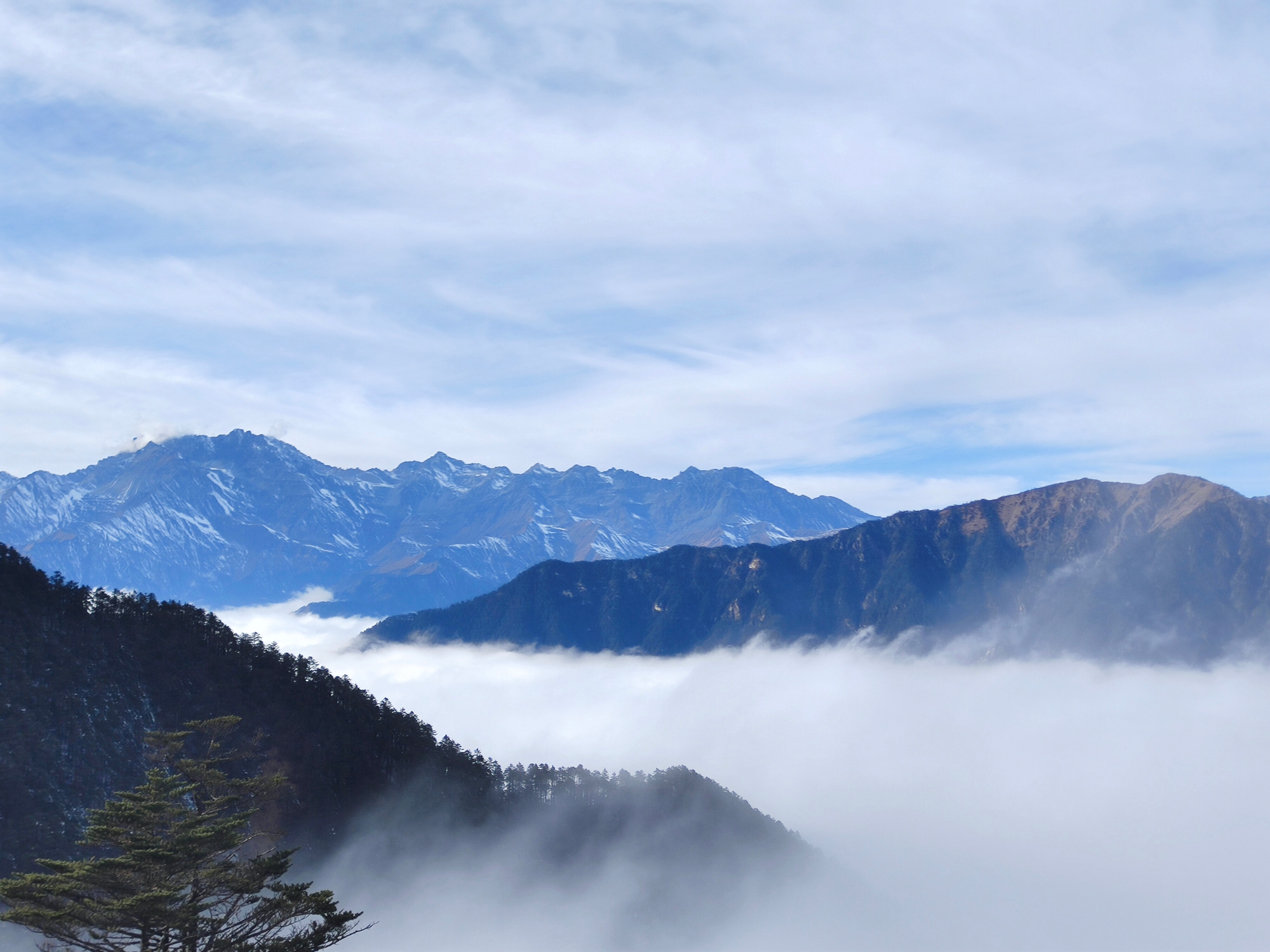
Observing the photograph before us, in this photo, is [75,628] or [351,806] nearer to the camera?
[75,628]

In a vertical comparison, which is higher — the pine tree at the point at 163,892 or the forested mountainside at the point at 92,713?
the pine tree at the point at 163,892

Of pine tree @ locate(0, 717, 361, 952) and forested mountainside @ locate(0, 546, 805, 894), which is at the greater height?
pine tree @ locate(0, 717, 361, 952)

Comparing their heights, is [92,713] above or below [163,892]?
below

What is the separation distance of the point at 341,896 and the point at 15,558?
9651 centimetres

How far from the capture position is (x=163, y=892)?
114ft

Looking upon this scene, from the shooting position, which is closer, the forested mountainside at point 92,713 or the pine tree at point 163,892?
the pine tree at point 163,892

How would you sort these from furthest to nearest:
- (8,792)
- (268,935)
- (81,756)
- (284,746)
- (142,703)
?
(284,746)
(142,703)
(81,756)
(8,792)
(268,935)

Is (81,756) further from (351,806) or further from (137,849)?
(137,849)

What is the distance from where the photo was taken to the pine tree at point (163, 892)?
35438 mm

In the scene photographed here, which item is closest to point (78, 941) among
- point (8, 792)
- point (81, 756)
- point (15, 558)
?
point (8, 792)

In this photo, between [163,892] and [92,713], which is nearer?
[163,892]

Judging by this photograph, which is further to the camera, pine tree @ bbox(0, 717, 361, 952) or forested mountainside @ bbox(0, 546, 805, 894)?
forested mountainside @ bbox(0, 546, 805, 894)

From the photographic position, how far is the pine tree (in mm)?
35438

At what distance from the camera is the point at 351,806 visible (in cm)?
19675
